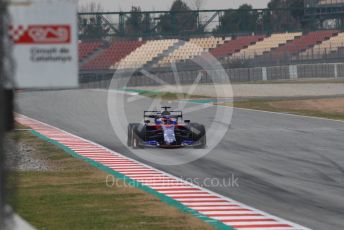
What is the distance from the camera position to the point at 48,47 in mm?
5840

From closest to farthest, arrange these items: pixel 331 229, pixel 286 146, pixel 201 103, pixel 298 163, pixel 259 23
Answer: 1. pixel 331 229
2. pixel 298 163
3. pixel 286 146
4. pixel 201 103
5. pixel 259 23

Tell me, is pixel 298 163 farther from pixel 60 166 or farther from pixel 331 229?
pixel 331 229

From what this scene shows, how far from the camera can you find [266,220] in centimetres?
1275

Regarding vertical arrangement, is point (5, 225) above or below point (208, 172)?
above

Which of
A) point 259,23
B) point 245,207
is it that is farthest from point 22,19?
point 259,23

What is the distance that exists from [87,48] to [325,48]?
83.0 feet

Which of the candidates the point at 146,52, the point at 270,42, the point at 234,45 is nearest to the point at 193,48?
the point at 234,45

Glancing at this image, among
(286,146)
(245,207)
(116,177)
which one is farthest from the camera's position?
(286,146)

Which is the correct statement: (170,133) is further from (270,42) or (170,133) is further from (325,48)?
(270,42)

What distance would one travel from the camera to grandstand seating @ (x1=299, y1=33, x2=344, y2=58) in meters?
72.5

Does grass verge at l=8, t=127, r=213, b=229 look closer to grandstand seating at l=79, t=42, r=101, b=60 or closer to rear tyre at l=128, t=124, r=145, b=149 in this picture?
rear tyre at l=128, t=124, r=145, b=149

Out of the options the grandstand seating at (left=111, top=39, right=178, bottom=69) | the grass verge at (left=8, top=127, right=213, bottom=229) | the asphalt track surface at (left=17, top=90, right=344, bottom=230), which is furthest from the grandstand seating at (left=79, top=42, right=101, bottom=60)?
the grass verge at (left=8, top=127, right=213, bottom=229)

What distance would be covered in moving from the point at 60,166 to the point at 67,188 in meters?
3.91

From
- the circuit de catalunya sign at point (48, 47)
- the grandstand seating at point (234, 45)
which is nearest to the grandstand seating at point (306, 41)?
the grandstand seating at point (234, 45)
